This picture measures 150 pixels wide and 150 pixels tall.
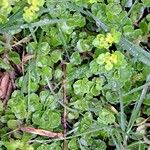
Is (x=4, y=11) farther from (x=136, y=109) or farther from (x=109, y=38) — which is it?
(x=136, y=109)

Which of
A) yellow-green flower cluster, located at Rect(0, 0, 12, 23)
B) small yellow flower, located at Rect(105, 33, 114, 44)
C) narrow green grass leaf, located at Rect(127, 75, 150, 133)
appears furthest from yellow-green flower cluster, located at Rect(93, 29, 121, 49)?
yellow-green flower cluster, located at Rect(0, 0, 12, 23)

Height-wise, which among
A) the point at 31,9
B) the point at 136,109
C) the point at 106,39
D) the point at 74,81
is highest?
the point at 31,9

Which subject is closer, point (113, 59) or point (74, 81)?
point (113, 59)

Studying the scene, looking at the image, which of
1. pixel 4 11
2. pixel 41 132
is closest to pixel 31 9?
pixel 4 11

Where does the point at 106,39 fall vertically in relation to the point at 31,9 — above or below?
below

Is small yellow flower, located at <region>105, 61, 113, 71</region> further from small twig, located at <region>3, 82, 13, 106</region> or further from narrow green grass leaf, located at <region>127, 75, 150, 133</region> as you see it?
small twig, located at <region>3, 82, 13, 106</region>

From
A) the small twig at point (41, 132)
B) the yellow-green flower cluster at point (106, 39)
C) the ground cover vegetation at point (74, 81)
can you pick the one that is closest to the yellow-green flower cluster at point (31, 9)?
the ground cover vegetation at point (74, 81)
